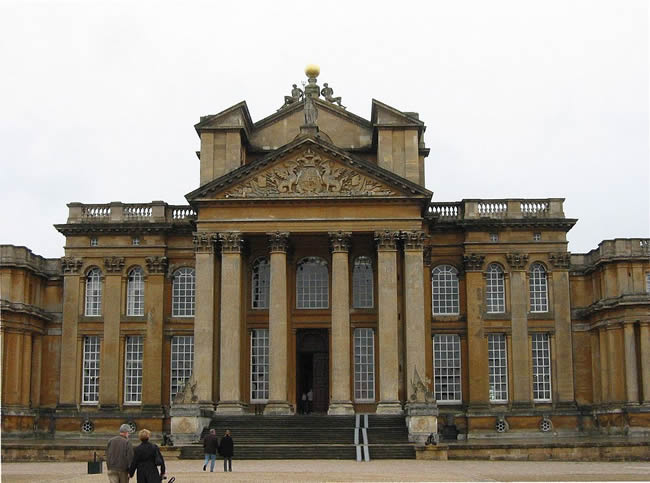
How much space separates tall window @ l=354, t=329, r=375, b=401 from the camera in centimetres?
4575

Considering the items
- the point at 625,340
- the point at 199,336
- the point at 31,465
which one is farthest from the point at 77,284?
the point at 625,340

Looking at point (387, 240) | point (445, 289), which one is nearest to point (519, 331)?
point (445, 289)

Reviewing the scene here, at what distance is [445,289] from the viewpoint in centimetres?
4916

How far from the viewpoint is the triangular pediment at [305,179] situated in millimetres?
43656

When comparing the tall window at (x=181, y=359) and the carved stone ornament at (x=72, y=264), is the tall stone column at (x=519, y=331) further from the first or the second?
the carved stone ornament at (x=72, y=264)

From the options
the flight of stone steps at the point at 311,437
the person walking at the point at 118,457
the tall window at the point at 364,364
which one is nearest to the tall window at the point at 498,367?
the tall window at the point at 364,364

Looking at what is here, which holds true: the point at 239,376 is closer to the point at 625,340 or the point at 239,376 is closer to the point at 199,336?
the point at 199,336

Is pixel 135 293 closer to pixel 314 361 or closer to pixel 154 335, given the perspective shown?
pixel 154 335

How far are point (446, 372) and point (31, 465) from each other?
22.1 m

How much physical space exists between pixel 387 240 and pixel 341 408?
776cm

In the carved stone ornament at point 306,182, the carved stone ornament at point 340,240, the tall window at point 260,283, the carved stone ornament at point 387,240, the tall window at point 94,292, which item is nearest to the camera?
the carved stone ornament at point 387,240

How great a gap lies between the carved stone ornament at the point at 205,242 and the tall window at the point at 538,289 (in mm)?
16503

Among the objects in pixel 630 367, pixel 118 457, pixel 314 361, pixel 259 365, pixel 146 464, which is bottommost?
pixel 146 464

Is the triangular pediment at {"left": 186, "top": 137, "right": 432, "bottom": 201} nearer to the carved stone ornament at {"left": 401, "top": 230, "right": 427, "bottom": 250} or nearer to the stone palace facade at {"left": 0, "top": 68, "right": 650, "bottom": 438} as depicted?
the stone palace facade at {"left": 0, "top": 68, "right": 650, "bottom": 438}
